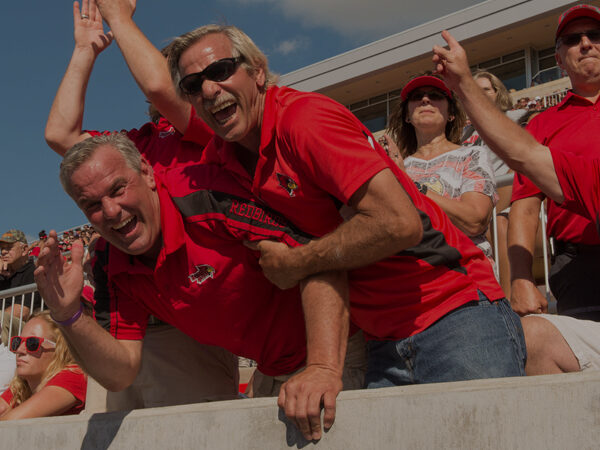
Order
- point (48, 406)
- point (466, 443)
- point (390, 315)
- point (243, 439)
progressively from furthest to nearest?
1. point (48, 406)
2. point (390, 315)
3. point (243, 439)
4. point (466, 443)

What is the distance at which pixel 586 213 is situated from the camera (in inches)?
107

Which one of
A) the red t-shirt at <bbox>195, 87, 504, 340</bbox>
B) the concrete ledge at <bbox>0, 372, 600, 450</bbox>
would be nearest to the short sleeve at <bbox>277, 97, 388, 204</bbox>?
the red t-shirt at <bbox>195, 87, 504, 340</bbox>

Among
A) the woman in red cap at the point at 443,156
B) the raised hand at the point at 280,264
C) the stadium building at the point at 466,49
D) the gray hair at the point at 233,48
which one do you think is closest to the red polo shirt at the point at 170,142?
the gray hair at the point at 233,48

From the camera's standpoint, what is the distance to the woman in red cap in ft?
10.9

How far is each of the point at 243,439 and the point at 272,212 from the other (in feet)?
2.64

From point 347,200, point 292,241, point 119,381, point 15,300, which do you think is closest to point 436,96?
point 292,241

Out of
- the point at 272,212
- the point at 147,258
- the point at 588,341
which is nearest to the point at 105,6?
the point at 147,258

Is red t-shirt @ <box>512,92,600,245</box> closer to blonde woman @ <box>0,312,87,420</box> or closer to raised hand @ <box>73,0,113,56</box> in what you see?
raised hand @ <box>73,0,113,56</box>

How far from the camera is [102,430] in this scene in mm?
2490

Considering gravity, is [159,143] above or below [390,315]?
above

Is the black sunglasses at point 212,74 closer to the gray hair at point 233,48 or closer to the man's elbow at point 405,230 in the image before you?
the gray hair at point 233,48

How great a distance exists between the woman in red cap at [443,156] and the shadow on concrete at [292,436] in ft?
4.86

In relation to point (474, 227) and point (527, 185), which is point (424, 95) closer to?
point (527, 185)

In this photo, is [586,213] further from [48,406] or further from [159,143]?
[48,406]
